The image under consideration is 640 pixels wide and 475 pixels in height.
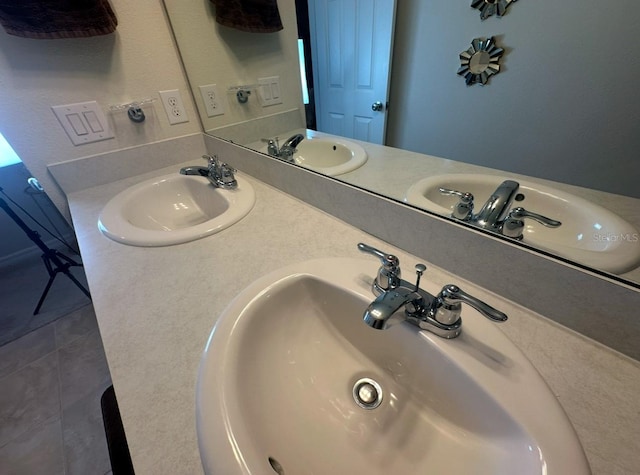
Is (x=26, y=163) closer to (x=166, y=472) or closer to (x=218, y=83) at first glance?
(x=218, y=83)

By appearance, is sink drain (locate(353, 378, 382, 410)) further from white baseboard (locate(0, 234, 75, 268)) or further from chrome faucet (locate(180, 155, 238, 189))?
white baseboard (locate(0, 234, 75, 268))

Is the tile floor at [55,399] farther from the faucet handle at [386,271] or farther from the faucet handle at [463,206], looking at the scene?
the faucet handle at [463,206]

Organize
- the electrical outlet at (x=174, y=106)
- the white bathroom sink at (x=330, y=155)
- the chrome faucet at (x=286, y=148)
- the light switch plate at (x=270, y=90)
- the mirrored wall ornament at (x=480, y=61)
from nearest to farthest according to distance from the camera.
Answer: the mirrored wall ornament at (x=480, y=61) < the white bathroom sink at (x=330, y=155) < the chrome faucet at (x=286, y=148) < the light switch plate at (x=270, y=90) < the electrical outlet at (x=174, y=106)

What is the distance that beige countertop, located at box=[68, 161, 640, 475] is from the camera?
0.32 m

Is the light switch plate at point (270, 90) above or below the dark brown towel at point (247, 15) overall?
below

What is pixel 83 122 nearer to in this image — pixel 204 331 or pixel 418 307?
pixel 204 331

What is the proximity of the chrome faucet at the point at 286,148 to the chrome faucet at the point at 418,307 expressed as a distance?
0.59 meters

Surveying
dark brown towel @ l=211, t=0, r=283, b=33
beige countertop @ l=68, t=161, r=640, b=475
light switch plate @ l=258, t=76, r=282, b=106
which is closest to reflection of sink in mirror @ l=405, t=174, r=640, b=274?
beige countertop @ l=68, t=161, r=640, b=475

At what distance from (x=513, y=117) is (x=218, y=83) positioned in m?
1.19

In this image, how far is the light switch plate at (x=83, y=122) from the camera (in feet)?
3.25

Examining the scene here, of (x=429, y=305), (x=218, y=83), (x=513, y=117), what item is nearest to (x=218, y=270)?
(x=429, y=305)

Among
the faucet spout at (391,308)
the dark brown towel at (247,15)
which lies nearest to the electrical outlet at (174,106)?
the dark brown towel at (247,15)

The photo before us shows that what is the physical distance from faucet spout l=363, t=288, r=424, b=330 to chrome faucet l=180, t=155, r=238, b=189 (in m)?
0.75

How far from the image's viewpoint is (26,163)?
98 centimetres
